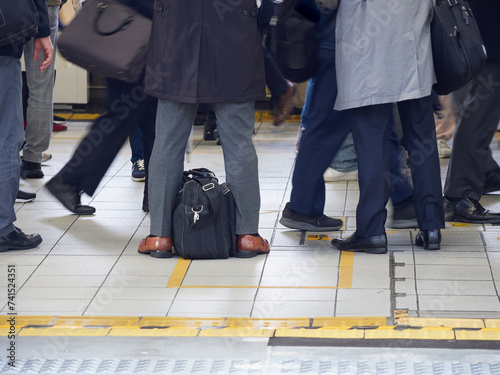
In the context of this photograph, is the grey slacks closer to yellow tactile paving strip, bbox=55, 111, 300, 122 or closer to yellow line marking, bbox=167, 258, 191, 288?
yellow line marking, bbox=167, 258, 191, 288

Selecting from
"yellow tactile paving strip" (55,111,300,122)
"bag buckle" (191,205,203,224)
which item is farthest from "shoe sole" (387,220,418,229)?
"yellow tactile paving strip" (55,111,300,122)

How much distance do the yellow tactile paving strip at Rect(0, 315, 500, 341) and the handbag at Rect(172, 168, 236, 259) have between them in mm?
771

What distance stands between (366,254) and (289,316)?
3.18 ft

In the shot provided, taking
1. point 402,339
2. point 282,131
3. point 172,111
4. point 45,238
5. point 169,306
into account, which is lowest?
point 282,131

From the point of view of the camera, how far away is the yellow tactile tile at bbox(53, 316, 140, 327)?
12.0 ft

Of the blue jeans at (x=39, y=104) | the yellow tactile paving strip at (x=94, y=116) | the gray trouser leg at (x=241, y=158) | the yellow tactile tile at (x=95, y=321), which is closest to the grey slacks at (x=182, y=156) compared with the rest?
the gray trouser leg at (x=241, y=158)

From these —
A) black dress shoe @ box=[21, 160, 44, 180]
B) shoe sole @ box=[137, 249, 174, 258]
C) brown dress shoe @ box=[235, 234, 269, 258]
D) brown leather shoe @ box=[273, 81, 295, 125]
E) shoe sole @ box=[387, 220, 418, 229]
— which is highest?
brown leather shoe @ box=[273, 81, 295, 125]

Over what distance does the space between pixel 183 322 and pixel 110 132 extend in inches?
72.5

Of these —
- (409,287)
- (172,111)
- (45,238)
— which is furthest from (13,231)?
(409,287)

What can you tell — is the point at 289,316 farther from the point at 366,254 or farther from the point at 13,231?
the point at 13,231

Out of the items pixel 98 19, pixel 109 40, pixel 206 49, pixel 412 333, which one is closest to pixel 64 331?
pixel 412 333

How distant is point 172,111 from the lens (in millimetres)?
4383

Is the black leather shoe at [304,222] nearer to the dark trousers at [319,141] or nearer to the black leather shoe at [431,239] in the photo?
the dark trousers at [319,141]

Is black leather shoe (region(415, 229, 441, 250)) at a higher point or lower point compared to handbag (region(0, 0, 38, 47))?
lower
